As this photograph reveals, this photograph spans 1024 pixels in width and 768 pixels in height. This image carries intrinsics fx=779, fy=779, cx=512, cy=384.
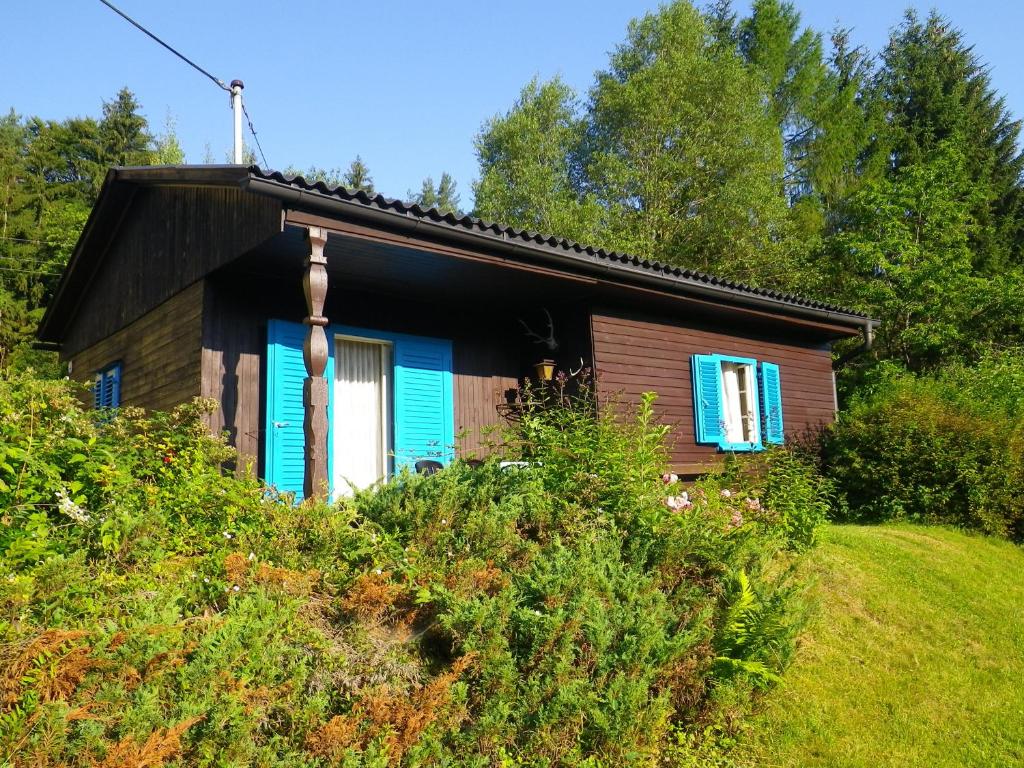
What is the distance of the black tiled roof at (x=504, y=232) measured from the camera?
5.77 m

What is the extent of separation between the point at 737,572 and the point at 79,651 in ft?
10.2

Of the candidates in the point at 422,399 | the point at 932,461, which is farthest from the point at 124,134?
the point at 932,461

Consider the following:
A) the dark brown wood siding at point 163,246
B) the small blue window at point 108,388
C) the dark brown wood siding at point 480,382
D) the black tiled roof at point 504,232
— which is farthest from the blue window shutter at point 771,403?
the small blue window at point 108,388

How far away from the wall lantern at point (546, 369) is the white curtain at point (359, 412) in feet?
5.80

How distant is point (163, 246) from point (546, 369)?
4.56 meters

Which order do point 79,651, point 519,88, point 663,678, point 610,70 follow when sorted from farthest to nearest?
point 519,88, point 610,70, point 663,678, point 79,651

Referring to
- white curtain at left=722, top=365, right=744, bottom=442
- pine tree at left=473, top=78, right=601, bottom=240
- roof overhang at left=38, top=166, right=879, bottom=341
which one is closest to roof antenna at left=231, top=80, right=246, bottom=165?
roof overhang at left=38, top=166, right=879, bottom=341

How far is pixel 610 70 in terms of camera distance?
87.2 ft

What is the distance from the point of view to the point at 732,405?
10.7m

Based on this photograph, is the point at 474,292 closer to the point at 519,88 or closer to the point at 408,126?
the point at 408,126

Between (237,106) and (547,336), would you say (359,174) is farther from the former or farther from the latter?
(547,336)

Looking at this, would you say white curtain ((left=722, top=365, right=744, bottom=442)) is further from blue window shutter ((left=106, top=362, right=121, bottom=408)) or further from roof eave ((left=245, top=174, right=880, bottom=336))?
blue window shutter ((left=106, top=362, right=121, bottom=408))

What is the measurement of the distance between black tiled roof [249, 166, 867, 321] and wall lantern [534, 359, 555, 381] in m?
1.40

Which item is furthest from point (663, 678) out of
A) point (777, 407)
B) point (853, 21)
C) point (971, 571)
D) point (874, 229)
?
point (853, 21)
